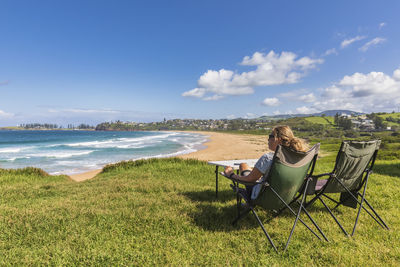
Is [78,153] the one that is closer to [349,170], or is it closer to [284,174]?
[284,174]

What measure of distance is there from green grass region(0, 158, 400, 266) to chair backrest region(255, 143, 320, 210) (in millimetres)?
604

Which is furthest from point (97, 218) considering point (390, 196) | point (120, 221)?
point (390, 196)

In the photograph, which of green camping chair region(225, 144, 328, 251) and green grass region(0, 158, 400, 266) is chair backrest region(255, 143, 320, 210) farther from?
green grass region(0, 158, 400, 266)

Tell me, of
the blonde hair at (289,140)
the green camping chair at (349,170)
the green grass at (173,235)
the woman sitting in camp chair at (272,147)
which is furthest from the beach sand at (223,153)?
the green camping chair at (349,170)

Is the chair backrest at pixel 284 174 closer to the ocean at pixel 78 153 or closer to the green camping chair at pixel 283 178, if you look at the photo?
the green camping chair at pixel 283 178

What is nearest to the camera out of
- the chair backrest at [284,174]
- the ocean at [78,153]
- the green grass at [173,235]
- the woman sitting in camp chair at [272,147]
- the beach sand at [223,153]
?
the green grass at [173,235]

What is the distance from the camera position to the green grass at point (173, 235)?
2.48 metres

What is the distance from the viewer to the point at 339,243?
277 cm

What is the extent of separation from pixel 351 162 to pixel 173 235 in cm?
286

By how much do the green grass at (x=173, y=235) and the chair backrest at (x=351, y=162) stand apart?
2.27ft

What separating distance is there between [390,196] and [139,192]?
591 cm

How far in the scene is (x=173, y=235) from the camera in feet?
9.96

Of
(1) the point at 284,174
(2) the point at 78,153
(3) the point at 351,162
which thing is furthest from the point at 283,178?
(2) the point at 78,153

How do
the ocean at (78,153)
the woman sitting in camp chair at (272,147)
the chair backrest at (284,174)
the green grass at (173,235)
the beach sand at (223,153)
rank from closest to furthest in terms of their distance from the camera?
the green grass at (173,235)
the chair backrest at (284,174)
the woman sitting in camp chair at (272,147)
the beach sand at (223,153)
the ocean at (78,153)
